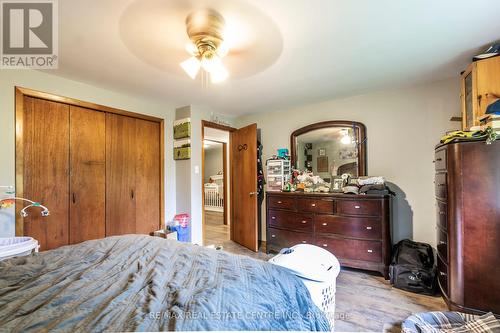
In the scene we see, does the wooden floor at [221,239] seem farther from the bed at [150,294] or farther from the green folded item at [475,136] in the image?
the green folded item at [475,136]

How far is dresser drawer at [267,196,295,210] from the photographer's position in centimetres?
318

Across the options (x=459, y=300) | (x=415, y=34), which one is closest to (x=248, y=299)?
(x=459, y=300)

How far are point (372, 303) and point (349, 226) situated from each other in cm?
82

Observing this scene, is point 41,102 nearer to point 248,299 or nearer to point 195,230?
point 195,230

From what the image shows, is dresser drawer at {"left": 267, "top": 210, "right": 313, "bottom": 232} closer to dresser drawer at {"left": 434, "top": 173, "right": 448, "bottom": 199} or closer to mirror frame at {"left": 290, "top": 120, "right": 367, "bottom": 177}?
mirror frame at {"left": 290, "top": 120, "right": 367, "bottom": 177}

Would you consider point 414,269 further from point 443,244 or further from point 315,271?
point 315,271

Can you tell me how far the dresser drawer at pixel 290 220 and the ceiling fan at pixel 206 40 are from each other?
2.08 m

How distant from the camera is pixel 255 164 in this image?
359 cm

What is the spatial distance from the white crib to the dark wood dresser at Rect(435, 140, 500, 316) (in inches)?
230

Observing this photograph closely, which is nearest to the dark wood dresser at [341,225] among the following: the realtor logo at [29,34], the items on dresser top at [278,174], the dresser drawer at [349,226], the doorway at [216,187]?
the dresser drawer at [349,226]

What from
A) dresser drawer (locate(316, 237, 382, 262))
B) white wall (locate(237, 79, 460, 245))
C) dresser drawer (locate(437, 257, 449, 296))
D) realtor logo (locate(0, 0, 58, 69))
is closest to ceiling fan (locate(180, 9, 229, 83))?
realtor logo (locate(0, 0, 58, 69))

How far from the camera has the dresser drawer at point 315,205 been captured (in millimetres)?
2867

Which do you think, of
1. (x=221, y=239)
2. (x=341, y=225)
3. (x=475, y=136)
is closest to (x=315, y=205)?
(x=341, y=225)

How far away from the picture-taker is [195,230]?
3.47 metres
